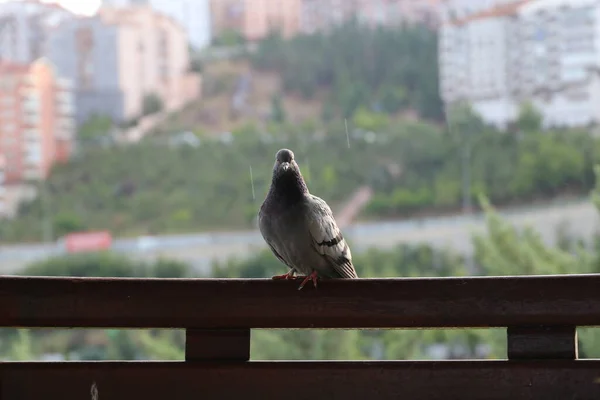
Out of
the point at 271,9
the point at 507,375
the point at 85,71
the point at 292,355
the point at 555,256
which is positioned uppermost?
the point at 271,9

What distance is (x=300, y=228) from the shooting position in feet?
4.19

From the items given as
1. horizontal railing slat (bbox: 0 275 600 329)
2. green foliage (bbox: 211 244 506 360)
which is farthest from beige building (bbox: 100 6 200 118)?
horizontal railing slat (bbox: 0 275 600 329)

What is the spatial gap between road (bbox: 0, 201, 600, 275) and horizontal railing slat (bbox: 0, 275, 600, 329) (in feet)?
48.4

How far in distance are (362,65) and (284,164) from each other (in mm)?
20202

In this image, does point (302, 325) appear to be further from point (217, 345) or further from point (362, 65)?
point (362, 65)

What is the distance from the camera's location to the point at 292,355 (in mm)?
8055

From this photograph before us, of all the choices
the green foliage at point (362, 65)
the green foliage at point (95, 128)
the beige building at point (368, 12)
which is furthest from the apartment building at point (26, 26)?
the beige building at point (368, 12)

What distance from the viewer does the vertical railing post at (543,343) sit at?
922 mm

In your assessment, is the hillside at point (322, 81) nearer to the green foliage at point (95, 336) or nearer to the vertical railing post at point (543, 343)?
the green foliage at point (95, 336)

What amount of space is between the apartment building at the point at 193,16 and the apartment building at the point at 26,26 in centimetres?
273

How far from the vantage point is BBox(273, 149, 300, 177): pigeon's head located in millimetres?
1297

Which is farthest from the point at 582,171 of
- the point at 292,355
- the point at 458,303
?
the point at 458,303

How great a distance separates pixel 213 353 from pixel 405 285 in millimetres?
234

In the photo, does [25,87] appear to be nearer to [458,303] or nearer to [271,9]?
[271,9]
